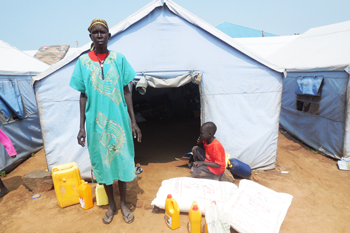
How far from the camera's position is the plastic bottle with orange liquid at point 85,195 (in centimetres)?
312

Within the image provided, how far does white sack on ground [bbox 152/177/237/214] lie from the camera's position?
9.39 feet

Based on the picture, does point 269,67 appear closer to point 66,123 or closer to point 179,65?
point 179,65

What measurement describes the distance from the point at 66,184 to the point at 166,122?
20.3 ft

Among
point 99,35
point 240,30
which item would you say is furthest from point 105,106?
point 240,30

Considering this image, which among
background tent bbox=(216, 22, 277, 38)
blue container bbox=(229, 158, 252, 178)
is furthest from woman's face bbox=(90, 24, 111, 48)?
background tent bbox=(216, 22, 277, 38)

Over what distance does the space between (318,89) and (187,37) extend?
369cm

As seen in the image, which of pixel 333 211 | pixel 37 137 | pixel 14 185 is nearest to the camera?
pixel 333 211

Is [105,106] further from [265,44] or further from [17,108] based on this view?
[265,44]

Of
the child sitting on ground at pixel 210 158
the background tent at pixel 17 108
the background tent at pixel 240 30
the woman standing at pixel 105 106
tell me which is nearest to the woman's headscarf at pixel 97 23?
the woman standing at pixel 105 106

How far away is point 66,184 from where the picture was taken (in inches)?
127

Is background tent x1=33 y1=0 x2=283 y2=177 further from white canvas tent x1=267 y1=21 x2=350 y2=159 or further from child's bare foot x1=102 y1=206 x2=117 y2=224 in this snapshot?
white canvas tent x1=267 y1=21 x2=350 y2=159

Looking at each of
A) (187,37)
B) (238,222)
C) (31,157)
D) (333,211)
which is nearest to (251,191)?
(238,222)

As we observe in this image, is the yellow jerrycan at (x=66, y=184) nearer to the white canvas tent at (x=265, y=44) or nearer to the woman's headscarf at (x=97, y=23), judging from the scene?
the woman's headscarf at (x=97, y=23)

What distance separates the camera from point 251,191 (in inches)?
109
